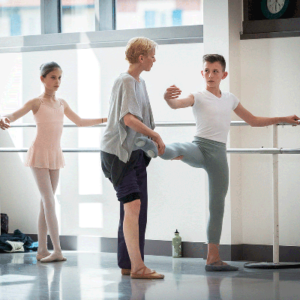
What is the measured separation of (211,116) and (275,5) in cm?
115

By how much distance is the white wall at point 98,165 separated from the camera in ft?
13.0

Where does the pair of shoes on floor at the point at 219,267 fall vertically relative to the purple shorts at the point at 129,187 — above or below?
below

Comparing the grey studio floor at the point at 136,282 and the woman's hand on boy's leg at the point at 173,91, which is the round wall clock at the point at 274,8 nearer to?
the woman's hand on boy's leg at the point at 173,91

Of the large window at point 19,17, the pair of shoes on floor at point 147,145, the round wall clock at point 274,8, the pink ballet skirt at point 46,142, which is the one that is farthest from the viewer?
the large window at point 19,17

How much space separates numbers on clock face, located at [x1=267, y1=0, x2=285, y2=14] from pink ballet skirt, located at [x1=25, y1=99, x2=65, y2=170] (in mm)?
1580

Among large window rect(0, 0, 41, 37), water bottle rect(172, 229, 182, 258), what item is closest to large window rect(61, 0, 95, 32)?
large window rect(0, 0, 41, 37)

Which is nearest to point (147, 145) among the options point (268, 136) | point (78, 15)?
point (268, 136)

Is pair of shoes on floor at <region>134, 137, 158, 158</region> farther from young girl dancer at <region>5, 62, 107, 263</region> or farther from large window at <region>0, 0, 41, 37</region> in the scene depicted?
large window at <region>0, 0, 41, 37</region>

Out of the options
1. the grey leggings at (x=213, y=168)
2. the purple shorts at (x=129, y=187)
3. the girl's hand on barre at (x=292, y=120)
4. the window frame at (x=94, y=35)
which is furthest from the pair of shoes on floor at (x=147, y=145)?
the window frame at (x=94, y=35)

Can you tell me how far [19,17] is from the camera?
454 cm

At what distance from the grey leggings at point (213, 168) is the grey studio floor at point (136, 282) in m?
0.27

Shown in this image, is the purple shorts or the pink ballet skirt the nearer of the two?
the purple shorts

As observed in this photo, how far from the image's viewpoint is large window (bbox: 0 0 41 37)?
14.8 ft

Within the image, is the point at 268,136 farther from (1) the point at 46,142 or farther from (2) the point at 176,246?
(1) the point at 46,142
